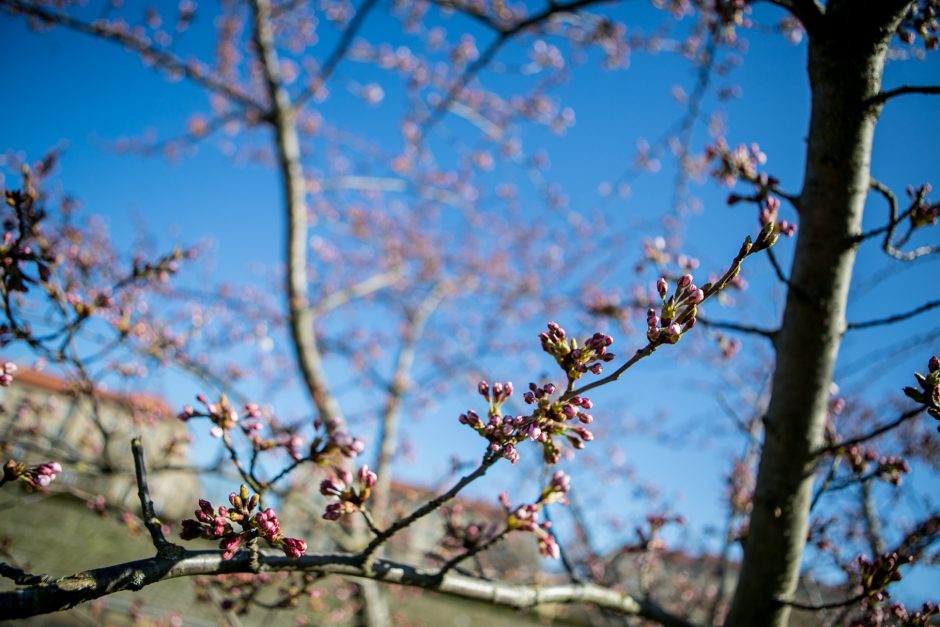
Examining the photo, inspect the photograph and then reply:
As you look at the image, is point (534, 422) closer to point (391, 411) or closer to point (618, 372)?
point (618, 372)

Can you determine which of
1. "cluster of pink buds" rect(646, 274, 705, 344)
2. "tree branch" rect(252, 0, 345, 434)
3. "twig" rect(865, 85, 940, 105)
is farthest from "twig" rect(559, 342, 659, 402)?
"tree branch" rect(252, 0, 345, 434)

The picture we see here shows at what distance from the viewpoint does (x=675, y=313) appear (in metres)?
1.14

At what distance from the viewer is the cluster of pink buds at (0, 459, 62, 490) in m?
1.50

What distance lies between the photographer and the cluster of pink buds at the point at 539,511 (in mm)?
1498

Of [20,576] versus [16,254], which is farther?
[16,254]

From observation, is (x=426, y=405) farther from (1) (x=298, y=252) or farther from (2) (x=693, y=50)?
(2) (x=693, y=50)

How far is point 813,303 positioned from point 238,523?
218 centimetres

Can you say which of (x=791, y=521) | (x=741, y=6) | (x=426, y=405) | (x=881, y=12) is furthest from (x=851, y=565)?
(x=426, y=405)

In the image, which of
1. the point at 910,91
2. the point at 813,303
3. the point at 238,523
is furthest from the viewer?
the point at 813,303

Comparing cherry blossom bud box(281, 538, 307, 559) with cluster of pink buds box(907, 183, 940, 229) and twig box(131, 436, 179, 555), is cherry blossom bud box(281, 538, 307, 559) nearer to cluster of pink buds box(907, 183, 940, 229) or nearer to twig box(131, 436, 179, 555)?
twig box(131, 436, 179, 555)

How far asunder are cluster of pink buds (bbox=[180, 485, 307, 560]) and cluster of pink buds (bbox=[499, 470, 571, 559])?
0.62 meters

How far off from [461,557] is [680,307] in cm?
102

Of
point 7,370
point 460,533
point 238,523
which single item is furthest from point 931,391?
point 7,370

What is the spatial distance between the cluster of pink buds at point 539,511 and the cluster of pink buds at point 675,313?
2.19ft
